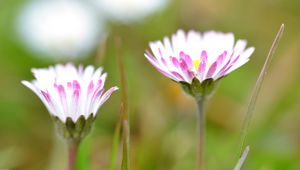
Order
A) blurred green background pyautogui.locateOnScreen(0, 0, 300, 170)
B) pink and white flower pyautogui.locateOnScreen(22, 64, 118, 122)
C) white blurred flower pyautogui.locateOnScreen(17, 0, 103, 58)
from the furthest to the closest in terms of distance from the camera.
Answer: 1. white blurred flower pyautogui.locateOnScreen(17, 0, 103, 58)
2. blurred green background pyautogui.locateOnScreen(0, 0, 300, 170)
3. pink and white flower pyautogui.locateOnScreen(22, 64, 118, 122)

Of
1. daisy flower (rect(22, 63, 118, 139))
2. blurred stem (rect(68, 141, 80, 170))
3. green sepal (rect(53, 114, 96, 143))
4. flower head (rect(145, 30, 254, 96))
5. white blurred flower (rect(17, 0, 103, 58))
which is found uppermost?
white blurred flower (rect(17, 0, 103, 58))

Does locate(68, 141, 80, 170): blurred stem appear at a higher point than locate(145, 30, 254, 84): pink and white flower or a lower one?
lower

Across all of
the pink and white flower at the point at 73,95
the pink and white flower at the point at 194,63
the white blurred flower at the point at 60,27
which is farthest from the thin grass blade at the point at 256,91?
the white blurred flower at the point at 60,27

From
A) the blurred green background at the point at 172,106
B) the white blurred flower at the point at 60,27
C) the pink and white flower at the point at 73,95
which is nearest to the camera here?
the pink and white flower at the point at 73,95

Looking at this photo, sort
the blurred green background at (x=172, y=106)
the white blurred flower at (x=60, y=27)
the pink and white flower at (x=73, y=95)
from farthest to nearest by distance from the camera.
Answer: the white blurred flower at (x=60, y=27) → the blurred green background at (x=172, y=106) → the pink and white flower at (x=73, y=95)

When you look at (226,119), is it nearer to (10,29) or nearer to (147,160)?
(147,160)

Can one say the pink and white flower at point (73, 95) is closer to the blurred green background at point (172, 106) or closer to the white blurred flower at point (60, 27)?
the blurred green background at point (172, 106)

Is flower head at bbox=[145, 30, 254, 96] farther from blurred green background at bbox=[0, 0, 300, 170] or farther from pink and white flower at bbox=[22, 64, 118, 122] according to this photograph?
blurred green background at bbox=[0, 0, 300, 170]

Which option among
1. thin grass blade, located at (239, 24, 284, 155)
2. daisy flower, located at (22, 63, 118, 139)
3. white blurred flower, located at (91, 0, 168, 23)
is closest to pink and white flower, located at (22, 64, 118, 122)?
daisy flower, located at (22, 63, 118, 139)
